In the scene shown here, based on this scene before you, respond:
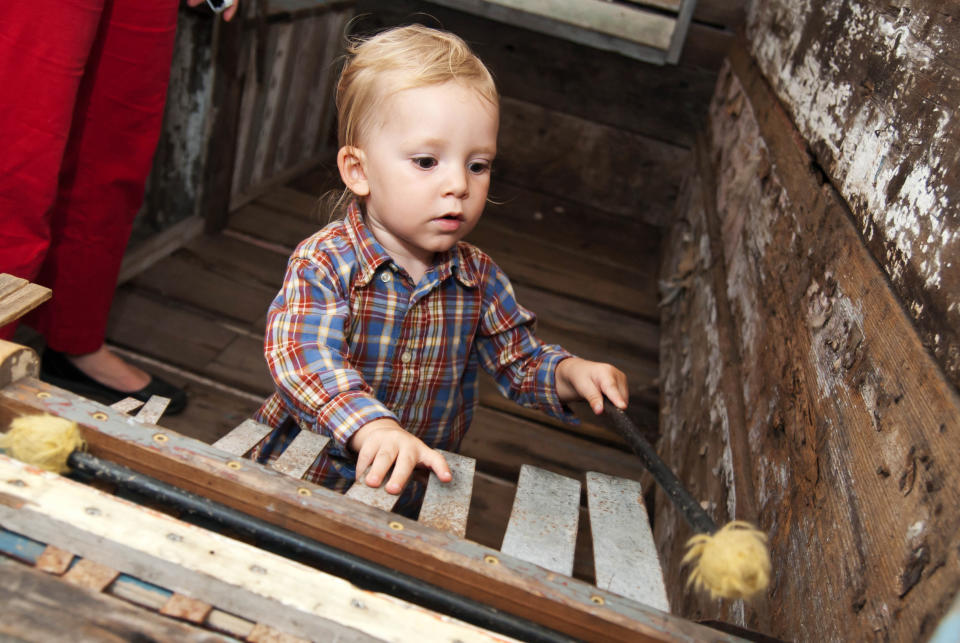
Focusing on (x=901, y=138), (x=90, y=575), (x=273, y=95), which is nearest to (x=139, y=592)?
(x=90, y=575)

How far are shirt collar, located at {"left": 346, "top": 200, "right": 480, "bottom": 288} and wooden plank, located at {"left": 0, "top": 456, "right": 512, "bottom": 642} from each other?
26.0 inches

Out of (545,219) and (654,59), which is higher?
(654,59)

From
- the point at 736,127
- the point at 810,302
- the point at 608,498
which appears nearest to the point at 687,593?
the point at 810,302

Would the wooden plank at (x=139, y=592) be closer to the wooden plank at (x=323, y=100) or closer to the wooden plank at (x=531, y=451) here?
the wooden plank at (x=531, y=451)

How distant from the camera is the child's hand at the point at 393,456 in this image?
39.2 inches

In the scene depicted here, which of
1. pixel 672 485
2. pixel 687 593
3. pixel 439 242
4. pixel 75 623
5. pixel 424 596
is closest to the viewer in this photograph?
pixel 75 623

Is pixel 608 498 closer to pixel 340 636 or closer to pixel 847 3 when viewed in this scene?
pixel 340 636

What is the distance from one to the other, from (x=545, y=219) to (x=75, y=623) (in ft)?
11.9

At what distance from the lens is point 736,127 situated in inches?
109

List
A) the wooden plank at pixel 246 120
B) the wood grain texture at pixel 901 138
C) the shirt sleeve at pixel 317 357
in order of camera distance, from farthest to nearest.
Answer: the wooden plank at pixel 246 120 < the shirt sleeve at pixel 317 357 < the wood grain texture at pixel 901 138

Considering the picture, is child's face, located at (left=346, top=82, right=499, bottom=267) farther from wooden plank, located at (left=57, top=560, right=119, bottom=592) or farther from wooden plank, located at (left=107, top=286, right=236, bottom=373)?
wooden plank, located at (left=107, top=286, right=236, bottom=373)

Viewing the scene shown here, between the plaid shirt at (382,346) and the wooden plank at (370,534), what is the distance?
11.9 inches

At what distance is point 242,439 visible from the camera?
1002 millimetres

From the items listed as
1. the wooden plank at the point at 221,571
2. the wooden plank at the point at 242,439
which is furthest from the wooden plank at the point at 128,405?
the wooden plank at the point at 221,571
